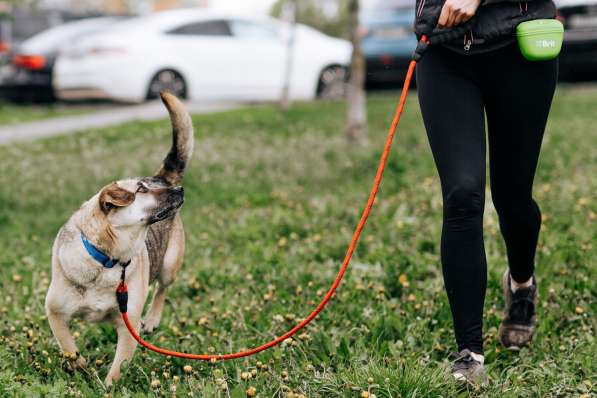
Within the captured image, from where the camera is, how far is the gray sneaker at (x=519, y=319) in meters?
3.55

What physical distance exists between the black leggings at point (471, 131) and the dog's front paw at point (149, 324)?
1.65 metres

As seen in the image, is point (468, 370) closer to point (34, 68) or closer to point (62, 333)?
point (62, 333)

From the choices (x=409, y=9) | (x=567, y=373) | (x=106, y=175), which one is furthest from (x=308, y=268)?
(x=409, y=9)

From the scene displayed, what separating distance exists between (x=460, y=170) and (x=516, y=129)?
34 cm

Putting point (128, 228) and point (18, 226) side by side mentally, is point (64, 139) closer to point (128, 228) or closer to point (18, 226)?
point (18, 226)

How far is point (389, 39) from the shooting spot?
12961mm

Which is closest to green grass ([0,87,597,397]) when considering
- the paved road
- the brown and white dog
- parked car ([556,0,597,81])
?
the brown and white dog

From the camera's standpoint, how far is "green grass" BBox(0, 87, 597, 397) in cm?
320

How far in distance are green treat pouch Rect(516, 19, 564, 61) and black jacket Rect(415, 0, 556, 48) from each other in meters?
0.04

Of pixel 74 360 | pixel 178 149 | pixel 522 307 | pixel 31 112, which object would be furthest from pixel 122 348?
pixel 31 112

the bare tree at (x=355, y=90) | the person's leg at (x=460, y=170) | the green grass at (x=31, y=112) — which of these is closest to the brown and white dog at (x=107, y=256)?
the person's leg at (x=460, y=170)

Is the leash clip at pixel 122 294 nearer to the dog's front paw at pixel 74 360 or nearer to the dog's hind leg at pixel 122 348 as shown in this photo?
the dog's hind leg at pixel 122 348

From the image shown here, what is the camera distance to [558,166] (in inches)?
300

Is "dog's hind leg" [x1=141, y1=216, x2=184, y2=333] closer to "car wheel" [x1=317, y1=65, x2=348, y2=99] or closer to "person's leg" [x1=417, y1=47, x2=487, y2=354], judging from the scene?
"person's leg" [x1=417, y1=47, x2=487, y2=354]
